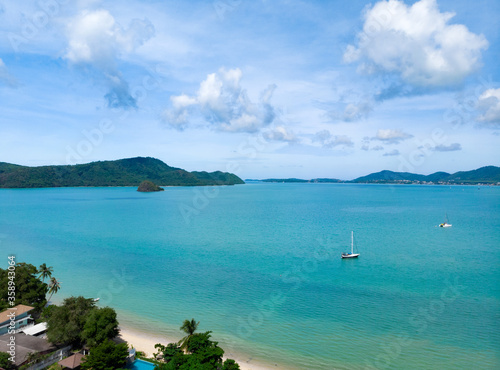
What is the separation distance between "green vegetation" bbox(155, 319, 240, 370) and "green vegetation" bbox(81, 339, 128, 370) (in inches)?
76.6

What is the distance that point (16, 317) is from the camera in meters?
21.0

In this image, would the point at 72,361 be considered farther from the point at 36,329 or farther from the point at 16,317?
the point at 16,317

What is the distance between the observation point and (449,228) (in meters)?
63.2

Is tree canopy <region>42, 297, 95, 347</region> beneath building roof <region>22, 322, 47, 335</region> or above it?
above

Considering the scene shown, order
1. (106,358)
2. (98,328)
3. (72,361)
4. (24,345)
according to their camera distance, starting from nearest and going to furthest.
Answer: (106,358)
(72,361)
(24,345)
(98,328)

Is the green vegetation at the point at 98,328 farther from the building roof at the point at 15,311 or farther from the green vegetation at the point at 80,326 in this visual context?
the building roof at the point at 15,311

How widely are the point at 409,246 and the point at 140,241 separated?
43561mm

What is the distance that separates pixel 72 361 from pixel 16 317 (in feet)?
26.3

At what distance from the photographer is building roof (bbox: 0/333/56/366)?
1638cm

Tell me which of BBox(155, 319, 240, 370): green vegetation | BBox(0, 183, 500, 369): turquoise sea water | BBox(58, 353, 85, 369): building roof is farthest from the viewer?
BBox(0, 183, 500, 369): turquoise sea water

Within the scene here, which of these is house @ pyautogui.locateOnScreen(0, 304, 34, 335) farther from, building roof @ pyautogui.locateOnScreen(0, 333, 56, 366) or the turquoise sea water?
the turquoise sea water

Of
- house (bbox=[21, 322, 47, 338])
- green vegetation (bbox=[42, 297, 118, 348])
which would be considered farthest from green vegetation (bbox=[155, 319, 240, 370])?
house (bbox=[21, 322, 47, 338])

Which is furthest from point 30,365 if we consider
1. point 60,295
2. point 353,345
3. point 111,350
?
point 353,345

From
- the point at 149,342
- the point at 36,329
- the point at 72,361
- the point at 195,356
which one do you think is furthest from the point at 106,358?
the point at 36,329
